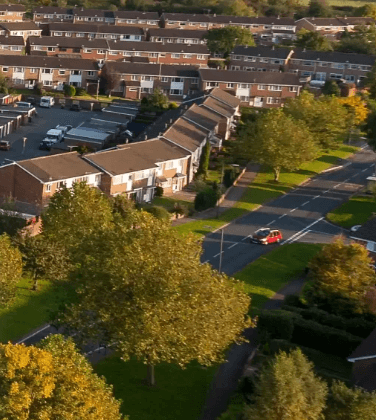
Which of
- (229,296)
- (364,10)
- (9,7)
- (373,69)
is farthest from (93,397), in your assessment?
(364,10)

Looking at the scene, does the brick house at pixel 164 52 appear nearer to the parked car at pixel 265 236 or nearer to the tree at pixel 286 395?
the parked car at pixel 265 236


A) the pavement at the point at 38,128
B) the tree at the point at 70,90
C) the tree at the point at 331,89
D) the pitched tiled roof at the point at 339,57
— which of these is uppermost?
the pitched tiled roof at the point at 339,57

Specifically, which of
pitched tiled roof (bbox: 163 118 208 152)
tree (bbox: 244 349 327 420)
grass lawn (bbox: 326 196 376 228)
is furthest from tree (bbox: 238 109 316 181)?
tree (bbox: 244 349 327 420)

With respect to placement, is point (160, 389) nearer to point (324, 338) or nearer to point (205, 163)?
point (324, 338)


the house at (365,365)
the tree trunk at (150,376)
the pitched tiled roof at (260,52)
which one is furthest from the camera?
the pitched tiled roof at (260,52)

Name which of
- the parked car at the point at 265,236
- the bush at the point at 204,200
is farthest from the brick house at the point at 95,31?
the parked car at the point at 265,236

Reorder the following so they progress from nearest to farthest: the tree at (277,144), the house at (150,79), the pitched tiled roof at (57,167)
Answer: the pitched tiled roof at (57,167), the tree at (277,144), the house at (150,79)

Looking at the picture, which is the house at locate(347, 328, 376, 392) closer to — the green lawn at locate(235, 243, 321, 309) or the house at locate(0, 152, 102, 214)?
the green lawn at locate(235, 243, 321, 309)

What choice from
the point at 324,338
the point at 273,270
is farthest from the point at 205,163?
the point at 324,338
